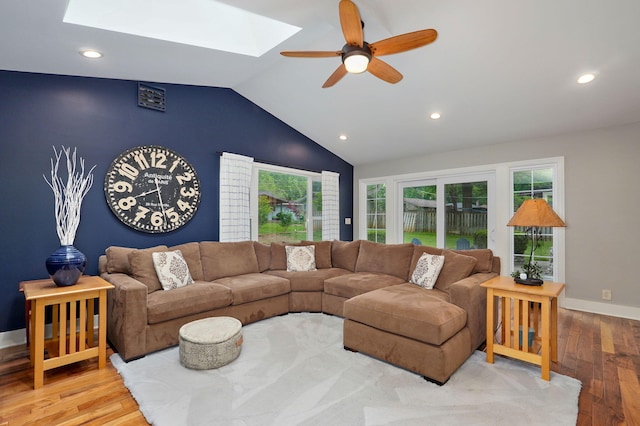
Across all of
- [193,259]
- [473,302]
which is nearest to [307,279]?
[193,259]

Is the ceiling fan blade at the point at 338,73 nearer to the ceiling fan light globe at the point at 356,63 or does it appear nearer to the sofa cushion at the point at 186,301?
the ceiling fan light globe at the point at 356,63

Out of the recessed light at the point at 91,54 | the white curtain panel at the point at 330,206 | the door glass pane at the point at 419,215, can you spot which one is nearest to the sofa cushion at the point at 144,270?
the recessed light at the point at 91,54

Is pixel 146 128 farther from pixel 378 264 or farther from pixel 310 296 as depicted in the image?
pixel 378 264

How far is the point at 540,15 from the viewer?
8.16ft

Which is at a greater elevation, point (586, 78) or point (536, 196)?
point (586, 78)

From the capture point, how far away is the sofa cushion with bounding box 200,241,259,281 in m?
3.76

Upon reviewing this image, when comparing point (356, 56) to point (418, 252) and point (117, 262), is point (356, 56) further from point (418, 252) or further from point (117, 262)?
point (117, 262)

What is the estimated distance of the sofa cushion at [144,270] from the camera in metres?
3.07

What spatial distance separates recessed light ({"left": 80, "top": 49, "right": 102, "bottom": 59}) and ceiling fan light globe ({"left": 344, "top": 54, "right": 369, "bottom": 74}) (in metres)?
2.33

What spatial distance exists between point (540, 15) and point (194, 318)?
401 centimetres

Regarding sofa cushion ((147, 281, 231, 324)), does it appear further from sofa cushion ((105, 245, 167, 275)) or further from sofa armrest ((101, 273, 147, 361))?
sofa cushion ((105, 245, 167, 275))

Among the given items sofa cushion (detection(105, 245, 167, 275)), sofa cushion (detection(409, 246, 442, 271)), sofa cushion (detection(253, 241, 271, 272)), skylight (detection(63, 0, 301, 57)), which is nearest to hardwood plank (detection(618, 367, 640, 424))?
sofa cushion (detection(409, 246, 442, 271))

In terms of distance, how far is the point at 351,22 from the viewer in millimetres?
1952

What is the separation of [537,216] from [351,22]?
2.10m
